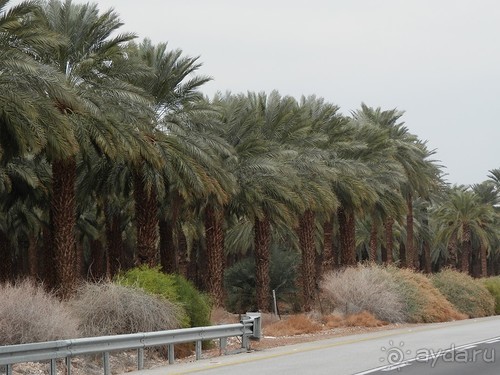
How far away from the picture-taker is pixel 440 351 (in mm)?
20312

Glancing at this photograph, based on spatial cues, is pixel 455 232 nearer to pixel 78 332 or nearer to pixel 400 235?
pixel 400 235

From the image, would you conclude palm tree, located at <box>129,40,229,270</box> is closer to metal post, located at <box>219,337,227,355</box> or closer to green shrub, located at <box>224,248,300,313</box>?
metal post, located at <box>219,337,227,355</box>

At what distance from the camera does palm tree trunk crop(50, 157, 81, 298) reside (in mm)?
27984

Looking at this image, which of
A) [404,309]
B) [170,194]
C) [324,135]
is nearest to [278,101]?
[324,135]

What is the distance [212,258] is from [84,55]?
12155 mm


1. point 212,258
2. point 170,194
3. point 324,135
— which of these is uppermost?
point 324,135

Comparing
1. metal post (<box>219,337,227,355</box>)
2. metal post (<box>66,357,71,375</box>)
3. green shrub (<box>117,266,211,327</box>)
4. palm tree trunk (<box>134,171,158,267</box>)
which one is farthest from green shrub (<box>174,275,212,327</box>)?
metal post (<box>66,357,71,375</box>)

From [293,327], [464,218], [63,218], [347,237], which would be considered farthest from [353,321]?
[464,218]

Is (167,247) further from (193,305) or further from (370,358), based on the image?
(370,358)

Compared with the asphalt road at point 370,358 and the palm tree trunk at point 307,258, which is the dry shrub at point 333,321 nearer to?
the asphalt road at point 370,358

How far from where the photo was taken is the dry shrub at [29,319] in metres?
18.3

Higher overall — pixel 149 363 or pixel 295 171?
pixel 295 171

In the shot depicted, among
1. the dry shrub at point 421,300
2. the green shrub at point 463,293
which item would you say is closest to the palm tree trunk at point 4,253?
the dry shrub at point 421,300

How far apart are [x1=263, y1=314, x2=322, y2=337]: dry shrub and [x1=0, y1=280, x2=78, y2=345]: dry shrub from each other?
988 centimetres
